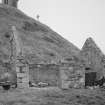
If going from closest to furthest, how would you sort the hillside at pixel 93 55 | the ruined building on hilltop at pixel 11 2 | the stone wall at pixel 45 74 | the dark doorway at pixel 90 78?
the dark doorway at pixel 90 78 → the hillside at pixel 93 55 → the stone wall at pixel 45 74 → the ruined building on hilltop at pixel 11 2

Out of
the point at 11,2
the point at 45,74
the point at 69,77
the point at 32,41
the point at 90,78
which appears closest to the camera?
the point at 69,77

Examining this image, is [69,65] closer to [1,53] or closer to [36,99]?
[36,99]

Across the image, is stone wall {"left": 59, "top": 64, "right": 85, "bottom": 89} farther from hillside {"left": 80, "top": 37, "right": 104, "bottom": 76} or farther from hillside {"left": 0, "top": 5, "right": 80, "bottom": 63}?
hillside {"left": 0, "top": 5, "right": 80, "bottom": 63}

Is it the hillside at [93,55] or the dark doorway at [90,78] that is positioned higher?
the hillside at [93,55]

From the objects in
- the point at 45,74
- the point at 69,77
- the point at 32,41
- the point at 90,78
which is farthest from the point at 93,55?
the point at 32,41

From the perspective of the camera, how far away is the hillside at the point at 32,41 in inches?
1111

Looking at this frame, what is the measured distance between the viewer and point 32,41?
→ 33688mm

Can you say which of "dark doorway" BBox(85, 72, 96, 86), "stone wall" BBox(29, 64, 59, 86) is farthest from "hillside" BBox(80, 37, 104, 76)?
"stone wall" BBox(29, 64, 59, 86)

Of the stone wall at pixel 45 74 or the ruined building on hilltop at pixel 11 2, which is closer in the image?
the stone wall at pixel 45 74

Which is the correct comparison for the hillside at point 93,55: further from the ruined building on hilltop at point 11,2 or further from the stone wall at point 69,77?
Result: the ruined building on hilltop at point 11,2

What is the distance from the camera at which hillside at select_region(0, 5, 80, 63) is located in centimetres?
2822

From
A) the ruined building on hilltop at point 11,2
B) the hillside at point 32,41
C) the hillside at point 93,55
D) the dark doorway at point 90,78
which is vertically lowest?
the dark doorway at point 90,78

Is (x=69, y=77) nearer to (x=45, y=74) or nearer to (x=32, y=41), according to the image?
(x=45, y=74)

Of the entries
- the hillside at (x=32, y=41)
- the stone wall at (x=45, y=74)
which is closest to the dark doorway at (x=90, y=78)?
the stone wall at (x=45, y=74)
